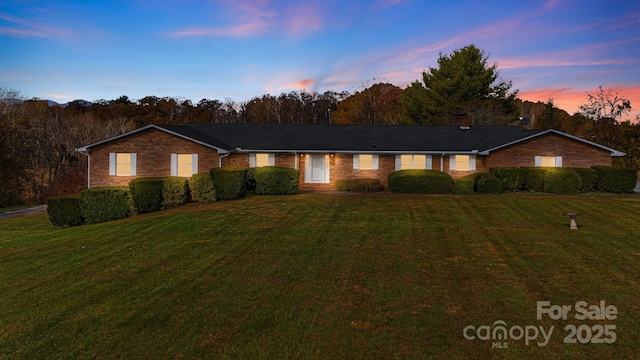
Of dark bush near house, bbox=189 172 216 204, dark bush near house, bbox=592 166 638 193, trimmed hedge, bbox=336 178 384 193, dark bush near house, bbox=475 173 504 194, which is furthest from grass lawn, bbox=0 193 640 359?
trimmed hedge, bbox=336 178 384 193

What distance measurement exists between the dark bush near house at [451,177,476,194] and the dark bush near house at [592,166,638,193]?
277 inches

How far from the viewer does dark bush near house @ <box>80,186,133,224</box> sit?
650 inches

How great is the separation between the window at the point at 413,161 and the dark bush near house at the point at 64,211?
17831mm

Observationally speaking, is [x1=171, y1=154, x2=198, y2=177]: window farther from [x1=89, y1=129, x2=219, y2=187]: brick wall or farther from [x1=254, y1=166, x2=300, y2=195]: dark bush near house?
[x1=254, y1=166, x2=300, y2=195]: dark bush near house

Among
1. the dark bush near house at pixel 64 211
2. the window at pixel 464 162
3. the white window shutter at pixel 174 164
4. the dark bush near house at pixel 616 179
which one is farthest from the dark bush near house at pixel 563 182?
the dark bush near house at pixel 64 211

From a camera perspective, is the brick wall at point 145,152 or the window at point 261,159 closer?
the brick wall at point 145,152

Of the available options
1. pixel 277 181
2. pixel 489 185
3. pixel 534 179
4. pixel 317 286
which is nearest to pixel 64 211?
pixel 277 181

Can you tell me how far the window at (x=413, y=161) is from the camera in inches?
971

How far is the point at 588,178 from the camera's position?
2103 cm

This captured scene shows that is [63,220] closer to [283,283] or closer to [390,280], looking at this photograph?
[283,283]

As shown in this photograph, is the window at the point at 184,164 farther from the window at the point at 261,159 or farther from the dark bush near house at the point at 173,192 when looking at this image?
the dark bush near house at the point at 173,192

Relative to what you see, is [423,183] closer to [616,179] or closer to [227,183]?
[616,179]

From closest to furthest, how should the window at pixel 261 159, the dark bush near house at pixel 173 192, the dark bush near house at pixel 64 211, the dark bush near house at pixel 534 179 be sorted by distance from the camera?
1. the dark bush near house at pixel 64 211
2. the dark bush near house at pixel 173 192
3. the dark bush near house at pixel 534 179
4. the window at pixel 261 159

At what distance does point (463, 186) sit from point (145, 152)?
18.7 m
